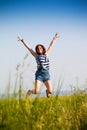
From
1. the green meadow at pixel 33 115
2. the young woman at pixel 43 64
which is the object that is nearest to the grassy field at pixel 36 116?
the green meadow at pixel 33 115

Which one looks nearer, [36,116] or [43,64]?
[36,116]

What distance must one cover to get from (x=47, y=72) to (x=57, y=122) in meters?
4.96

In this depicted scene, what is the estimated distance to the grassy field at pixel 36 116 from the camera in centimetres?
302

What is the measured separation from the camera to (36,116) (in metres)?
3.20

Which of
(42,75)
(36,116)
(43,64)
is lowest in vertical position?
(36,116)

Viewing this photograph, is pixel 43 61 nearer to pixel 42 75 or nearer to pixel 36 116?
pixel 42 75

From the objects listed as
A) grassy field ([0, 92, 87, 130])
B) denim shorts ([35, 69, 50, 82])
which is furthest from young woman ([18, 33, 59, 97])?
grassy field ([0, 92, 87, 130])

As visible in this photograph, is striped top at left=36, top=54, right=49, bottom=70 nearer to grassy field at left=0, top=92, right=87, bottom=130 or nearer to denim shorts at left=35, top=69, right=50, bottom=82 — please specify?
denim shorts at left=35, top=69, right=50, bottom=82

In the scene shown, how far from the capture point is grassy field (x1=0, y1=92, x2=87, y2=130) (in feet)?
9.91

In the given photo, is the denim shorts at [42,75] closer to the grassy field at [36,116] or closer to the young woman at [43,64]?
the young woman at [43,64]

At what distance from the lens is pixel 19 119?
3035 millimetres

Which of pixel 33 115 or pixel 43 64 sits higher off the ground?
pixel 43 64

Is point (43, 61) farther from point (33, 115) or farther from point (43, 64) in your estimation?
point (33, 115)

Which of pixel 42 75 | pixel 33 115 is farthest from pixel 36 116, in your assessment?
pixel 42 75
